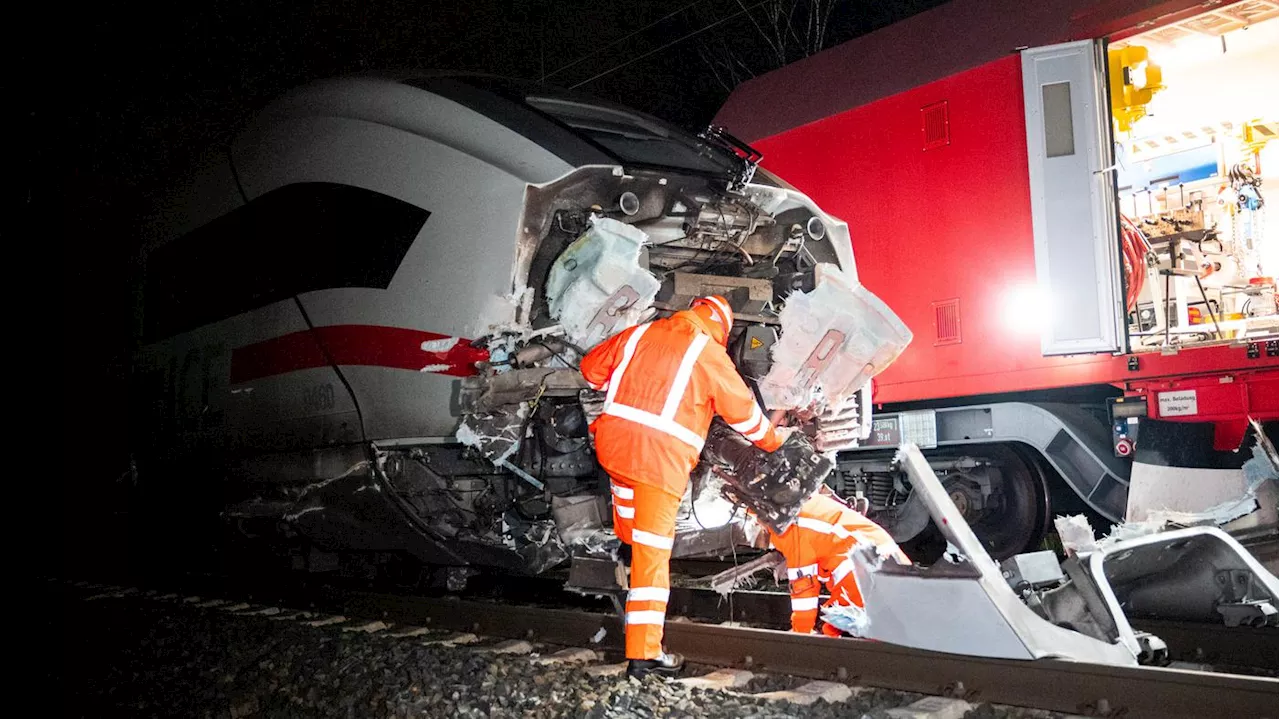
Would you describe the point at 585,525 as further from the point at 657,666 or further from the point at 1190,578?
the point at 1190,578

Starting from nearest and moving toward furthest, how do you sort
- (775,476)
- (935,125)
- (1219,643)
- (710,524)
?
(1219,643) < (775,476) < (710,524) < (935,125)

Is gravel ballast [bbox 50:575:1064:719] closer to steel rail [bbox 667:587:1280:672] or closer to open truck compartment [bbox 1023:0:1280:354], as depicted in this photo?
steel rail [bbox 667:587:1280:672]

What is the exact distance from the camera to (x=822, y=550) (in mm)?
4418

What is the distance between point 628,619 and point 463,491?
1.10 metres

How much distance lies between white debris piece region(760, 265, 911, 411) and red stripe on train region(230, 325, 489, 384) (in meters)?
1.54

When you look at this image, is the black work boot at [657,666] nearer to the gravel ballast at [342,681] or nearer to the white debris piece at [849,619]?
the gravel ballast at [342,681]

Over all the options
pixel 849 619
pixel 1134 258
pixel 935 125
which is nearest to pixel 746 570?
pixel 849 619

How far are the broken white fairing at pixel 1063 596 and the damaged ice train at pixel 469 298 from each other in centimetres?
127

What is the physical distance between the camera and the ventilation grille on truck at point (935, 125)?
21.5 feet

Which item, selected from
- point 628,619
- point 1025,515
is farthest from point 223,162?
point 1025,515

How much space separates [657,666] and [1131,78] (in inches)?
194

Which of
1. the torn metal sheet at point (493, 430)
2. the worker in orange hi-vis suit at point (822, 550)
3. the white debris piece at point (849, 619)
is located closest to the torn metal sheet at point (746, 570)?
the worker in orange hi-vis suit at point (822, 550)

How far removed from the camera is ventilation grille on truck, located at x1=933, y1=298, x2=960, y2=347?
6.44 meters

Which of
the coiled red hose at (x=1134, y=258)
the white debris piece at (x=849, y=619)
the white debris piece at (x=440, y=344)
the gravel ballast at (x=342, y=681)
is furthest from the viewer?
the coiled red hose at (x=1134, y=258)
